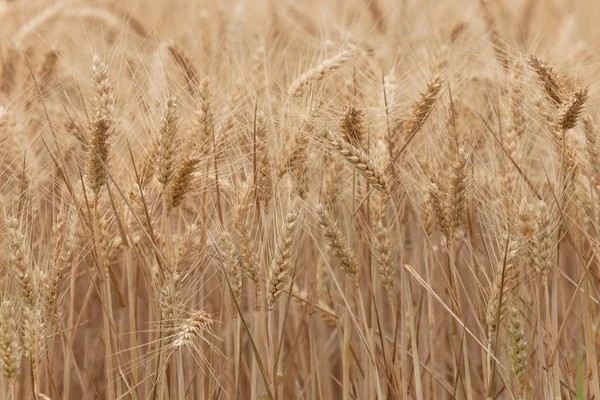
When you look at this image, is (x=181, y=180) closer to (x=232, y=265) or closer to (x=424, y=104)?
(x=232, y=265)

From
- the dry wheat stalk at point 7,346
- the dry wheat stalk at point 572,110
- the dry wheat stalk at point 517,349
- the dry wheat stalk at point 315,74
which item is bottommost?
the dry wheat stalk at point 517,349

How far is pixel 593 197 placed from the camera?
1899 millimetres

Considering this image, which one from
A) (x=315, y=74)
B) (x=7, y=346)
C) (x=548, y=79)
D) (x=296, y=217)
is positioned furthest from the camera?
(x=315, y=74)

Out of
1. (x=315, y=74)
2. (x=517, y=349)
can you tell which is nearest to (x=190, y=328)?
(x=517, y=349)

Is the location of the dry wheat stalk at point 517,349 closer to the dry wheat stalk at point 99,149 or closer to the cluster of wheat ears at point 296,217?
the cluster of wheat ears at point 296,217

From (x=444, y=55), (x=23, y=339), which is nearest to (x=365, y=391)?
(x=23, y=339)

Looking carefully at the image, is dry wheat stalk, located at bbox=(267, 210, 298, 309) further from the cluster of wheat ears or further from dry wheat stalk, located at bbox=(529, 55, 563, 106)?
dry wheat stalk, located at bbox=(529, 55, 563, 106)

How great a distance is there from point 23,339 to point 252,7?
2754 millimetres

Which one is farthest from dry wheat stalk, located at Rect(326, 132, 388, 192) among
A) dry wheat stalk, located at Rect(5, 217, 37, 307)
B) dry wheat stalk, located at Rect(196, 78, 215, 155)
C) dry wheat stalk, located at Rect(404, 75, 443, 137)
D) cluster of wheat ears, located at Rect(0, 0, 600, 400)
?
dry wheat stalk, located at Rect(5, 217, 37, 307)

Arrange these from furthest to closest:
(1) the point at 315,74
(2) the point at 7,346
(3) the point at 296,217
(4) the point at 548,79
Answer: (1) the point at 315,74 → (4) the point at 548,79 → (3) the point at 296,217 → (2) the point at 7,346

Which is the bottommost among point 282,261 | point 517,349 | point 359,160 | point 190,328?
point 517,349

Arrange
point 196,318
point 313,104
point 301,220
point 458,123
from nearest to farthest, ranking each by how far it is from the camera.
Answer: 1. point 196,318
2. point 301,220
3. point 313,104
4. point 458,123

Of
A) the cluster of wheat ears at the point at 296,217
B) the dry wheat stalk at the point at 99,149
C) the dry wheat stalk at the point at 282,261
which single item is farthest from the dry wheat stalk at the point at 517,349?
the dry wheat stalk at the point at 99,149

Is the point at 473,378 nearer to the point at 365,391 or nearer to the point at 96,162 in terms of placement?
the point at 365,391
